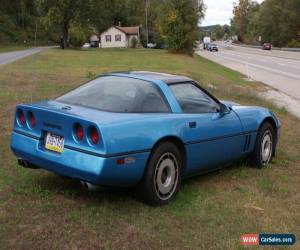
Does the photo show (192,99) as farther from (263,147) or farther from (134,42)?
(134,42)

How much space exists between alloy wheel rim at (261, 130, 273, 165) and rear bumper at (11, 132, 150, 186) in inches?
105

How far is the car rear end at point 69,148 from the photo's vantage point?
4.50m

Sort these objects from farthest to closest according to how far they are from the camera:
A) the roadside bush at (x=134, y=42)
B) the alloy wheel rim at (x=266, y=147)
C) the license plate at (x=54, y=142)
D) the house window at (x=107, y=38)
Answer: the house window at (x=107, y=38), the roadside bush at (x=134, y=42), the alloy wheel rim at (x=266, y=147), the license plate at (x=54, y=142)

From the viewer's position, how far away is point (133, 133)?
470 centimetres

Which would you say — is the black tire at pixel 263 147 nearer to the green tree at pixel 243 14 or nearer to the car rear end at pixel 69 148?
the car rear end at pixel 69 148

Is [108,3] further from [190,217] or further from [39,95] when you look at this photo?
[190,217]

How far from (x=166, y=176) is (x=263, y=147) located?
2.26 meters

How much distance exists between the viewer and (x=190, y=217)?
15.7 feet

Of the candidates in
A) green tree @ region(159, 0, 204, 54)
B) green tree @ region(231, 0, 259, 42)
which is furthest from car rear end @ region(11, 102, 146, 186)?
green tree @ region(231, 0, 259, 42)

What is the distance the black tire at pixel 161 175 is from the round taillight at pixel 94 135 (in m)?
0.63

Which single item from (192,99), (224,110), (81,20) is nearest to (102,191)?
(192,99)

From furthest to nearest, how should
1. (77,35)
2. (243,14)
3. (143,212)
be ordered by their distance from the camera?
1. (243,14)
2. (77,35)
3. (143,212)

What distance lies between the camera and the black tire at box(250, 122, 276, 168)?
22.2 feet

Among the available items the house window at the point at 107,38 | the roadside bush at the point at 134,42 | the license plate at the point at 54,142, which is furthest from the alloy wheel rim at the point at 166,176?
the house window at the point at 107,38
